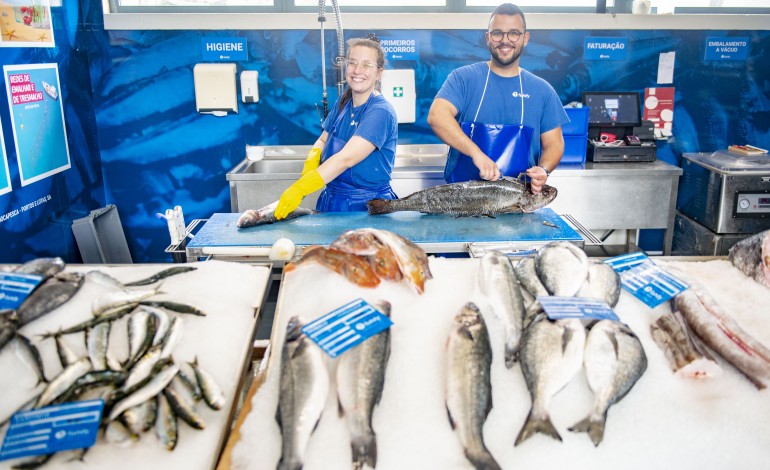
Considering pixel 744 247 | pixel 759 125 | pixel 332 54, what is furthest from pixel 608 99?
pixel 744 247

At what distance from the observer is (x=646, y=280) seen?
161cm

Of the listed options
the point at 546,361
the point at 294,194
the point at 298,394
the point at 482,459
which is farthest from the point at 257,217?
the point at 482,459

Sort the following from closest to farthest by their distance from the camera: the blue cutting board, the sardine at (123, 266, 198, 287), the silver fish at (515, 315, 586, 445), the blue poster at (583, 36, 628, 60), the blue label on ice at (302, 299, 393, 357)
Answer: the silver fish at (515, 315, 586, 445), the blue label on ice at (302, 299, 393, 357), the sardine at (123, 266, 198, 287), the blue cutting board, the blue poster at (583, 36, 628, 60)

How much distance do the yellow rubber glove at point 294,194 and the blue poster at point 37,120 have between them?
1.76m

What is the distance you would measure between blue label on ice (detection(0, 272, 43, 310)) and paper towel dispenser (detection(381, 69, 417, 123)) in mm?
3355

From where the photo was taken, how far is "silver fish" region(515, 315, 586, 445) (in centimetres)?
117

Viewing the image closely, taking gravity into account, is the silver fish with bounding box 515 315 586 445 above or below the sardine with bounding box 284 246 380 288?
below

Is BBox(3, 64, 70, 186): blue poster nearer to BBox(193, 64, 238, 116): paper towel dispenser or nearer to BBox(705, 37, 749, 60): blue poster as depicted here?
BBox(193, 64, 238, 116): paper towel dispenser

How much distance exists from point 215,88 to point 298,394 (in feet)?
12.2

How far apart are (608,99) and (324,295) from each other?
12.0ft

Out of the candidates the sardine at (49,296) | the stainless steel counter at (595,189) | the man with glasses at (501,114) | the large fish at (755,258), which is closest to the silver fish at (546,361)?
the large fish at (755,258)

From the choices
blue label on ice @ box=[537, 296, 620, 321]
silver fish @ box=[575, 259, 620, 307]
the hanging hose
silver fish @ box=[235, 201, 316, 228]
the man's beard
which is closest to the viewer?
blue label on ice @ box=[537, 296, 620, 321]

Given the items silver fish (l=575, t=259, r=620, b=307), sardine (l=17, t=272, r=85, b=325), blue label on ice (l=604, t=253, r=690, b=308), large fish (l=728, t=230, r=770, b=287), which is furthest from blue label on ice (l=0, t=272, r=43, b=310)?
large fish (l=728, t=230, r=770, b=287)

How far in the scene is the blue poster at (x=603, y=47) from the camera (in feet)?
15.2
